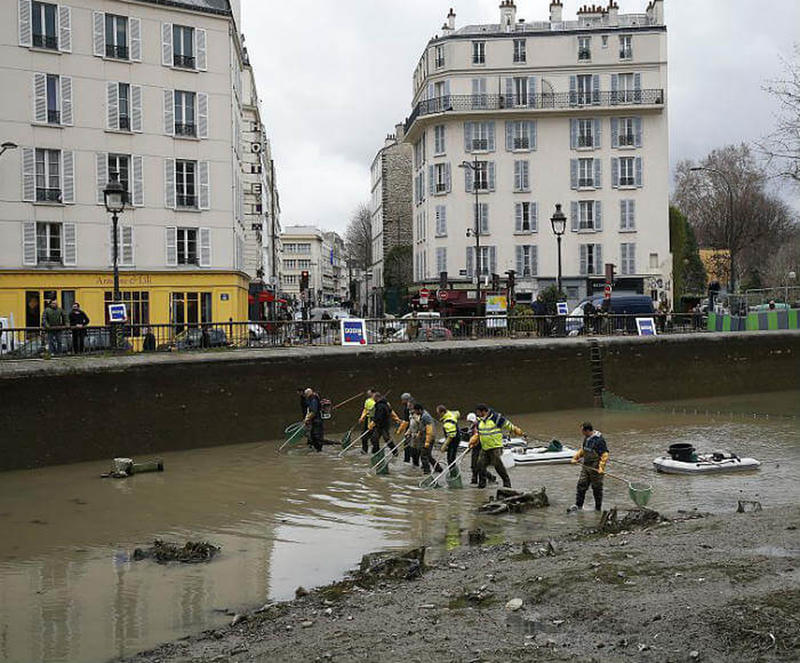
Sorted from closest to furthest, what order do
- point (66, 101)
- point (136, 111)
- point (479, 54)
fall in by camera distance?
point (66, 101), point (136, 111), point (479, 54)

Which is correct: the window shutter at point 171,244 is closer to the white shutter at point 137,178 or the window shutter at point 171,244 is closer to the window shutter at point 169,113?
the white shutter at point 137,178

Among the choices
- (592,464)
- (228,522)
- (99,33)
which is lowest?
(228,522)

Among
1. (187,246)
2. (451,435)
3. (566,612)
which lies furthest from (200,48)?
(566,612)

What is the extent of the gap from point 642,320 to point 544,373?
5.10m

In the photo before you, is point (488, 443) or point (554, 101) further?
point (554, 101)

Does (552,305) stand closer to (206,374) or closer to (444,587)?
(206,374)

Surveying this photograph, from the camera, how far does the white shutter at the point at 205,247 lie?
41.0 meters

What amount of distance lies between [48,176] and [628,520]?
29.4 m

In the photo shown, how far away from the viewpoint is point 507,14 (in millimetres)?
59531

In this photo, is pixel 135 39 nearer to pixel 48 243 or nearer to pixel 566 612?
pixel 48 243

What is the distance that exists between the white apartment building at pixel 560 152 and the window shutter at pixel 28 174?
26.4 m

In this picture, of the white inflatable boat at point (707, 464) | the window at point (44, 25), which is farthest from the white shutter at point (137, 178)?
the white inflatable boat at point (707, 464)

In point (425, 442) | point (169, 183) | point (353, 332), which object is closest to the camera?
point (425, 442)

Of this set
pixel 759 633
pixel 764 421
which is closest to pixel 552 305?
pixel 764 421
